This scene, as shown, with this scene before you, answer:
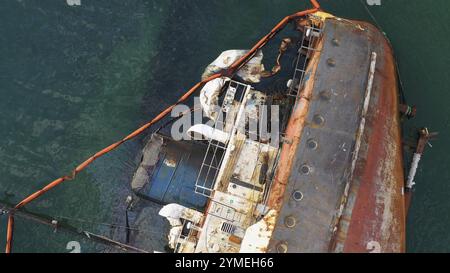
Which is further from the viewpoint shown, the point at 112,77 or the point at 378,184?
the point at 112,77

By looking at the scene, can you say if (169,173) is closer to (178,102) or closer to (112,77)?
(178,102)

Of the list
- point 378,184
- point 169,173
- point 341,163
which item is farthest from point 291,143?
point 169,173

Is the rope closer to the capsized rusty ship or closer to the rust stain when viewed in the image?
the capsized rusty ship

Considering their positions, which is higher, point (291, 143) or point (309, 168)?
point (291, 143)

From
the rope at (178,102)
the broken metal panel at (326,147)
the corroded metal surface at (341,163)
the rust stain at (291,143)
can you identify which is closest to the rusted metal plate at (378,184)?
the corroded metal surface at (341,163)

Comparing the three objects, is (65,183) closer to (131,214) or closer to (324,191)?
(131,214)

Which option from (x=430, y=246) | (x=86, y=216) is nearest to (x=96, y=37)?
(x=86, y=216)

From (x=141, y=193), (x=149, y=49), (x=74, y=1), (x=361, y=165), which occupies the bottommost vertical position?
(x=141, y=193)

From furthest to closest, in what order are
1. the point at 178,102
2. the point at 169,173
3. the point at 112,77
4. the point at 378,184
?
the point at 112,77
the point at 178,102
the point at 169,173
the point at 378,184
